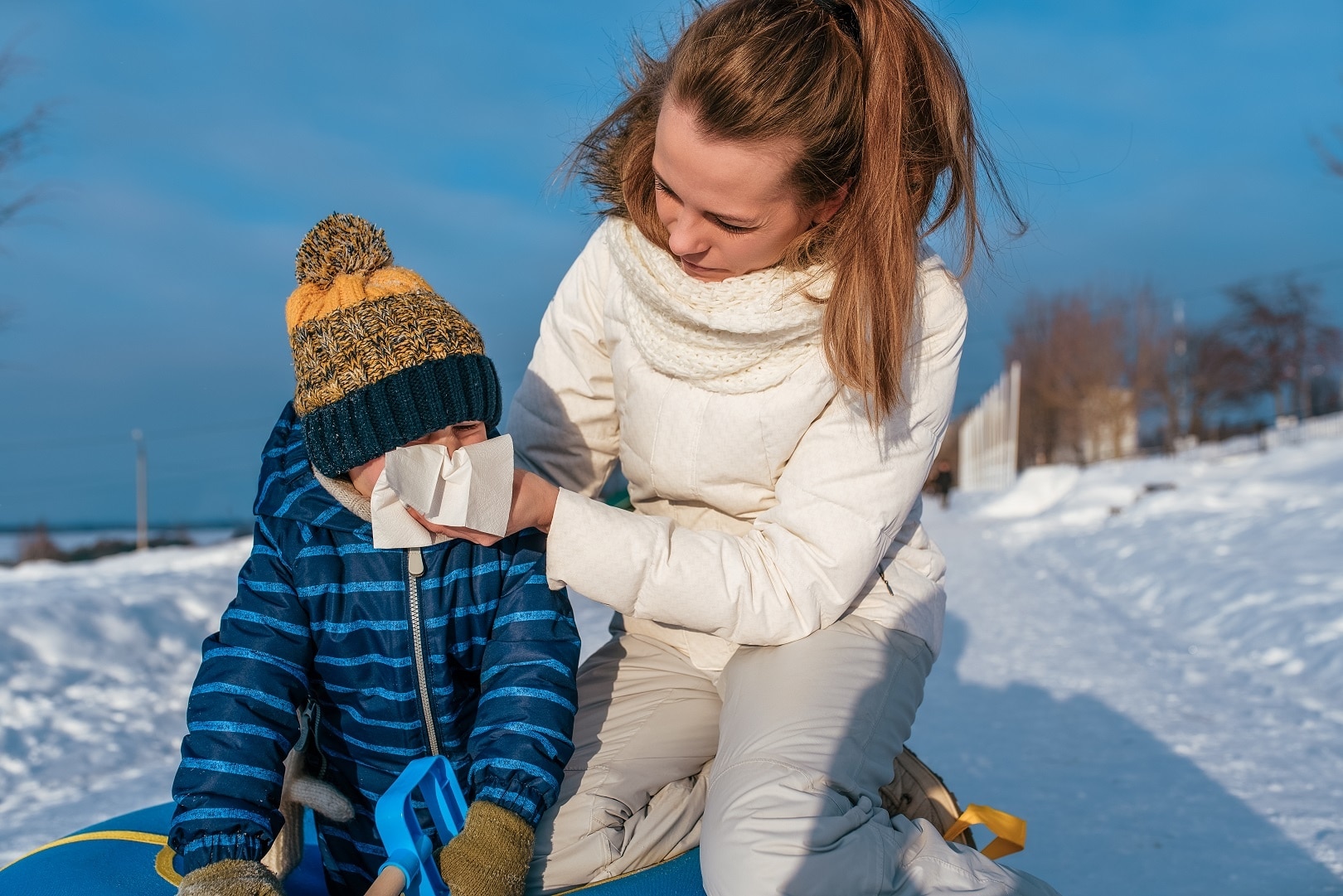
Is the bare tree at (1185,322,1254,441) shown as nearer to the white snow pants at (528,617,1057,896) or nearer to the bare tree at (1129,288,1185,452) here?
the bare tree at (1129,288,1185,452)

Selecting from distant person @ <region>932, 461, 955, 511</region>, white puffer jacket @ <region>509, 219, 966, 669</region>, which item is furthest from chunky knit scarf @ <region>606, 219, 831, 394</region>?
distant person @ <region>932, 461, 955, 511</region>

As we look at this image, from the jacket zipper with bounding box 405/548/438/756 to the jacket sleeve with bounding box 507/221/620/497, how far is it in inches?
26.0

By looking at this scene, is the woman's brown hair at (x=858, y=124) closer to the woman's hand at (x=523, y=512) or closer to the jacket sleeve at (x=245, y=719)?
the woman's hand at (x=523, y=512)

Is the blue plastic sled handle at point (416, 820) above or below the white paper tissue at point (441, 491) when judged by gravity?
below

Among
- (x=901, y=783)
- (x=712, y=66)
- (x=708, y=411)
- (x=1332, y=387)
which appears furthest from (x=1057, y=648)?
(x=1332, y=387)

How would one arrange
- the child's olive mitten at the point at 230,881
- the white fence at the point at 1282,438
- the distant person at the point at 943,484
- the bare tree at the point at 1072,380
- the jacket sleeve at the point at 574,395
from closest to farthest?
1. the child's olive mitten at the point at 230,881
2. the jacket sleeve at the point at 574,395
3. the distant person at the point at 943,484
4. the white fence at the point at 1282,438
5. the bare tree at the point at 1072,380

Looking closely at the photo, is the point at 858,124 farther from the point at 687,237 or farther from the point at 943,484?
the point at 943,484

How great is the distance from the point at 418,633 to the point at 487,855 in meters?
0.35

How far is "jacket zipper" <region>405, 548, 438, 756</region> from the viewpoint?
1574mm

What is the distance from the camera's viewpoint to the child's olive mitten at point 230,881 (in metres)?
1.32

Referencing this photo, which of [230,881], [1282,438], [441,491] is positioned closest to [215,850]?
[230,881]

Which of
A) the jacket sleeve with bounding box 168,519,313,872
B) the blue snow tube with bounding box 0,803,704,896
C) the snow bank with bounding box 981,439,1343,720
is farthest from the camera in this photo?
the snow bank with bounding box 981,439,1343,720

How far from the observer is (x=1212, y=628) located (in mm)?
5191

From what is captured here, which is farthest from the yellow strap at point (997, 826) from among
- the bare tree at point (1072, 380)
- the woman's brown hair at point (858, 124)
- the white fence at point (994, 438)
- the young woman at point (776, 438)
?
the bare tree at point (1072, 380)
